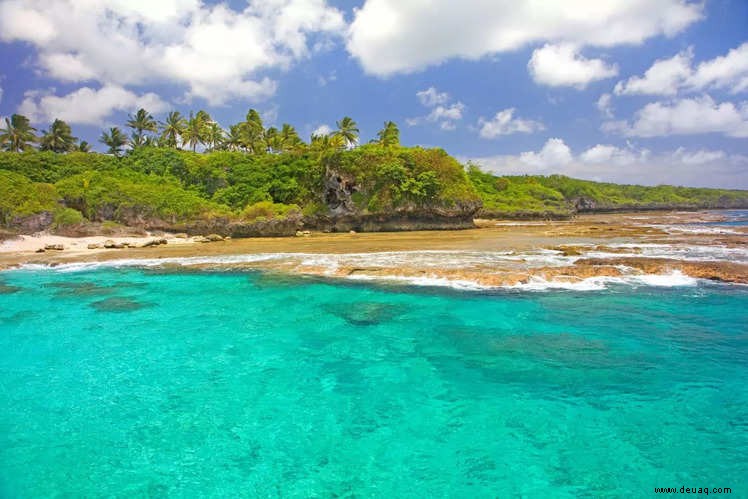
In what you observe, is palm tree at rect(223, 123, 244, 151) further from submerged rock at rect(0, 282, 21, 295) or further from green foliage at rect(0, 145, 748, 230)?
submerged rock at rect(0, 282, 21, 295)

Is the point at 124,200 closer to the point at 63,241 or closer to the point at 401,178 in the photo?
the point at 63,241

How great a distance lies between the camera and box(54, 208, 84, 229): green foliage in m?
40.7

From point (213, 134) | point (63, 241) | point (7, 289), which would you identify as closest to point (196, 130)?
point (213, 134)

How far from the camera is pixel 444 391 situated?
873 centimetres

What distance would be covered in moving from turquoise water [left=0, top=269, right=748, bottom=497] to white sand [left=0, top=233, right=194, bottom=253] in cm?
2467

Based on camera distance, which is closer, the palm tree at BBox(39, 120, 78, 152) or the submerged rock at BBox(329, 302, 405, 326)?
the submerged rock at BBox(329, 302, 405, 326)

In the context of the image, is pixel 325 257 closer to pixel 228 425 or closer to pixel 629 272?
pixel 629 272

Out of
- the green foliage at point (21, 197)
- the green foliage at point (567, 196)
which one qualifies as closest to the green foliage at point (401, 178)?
the green foliage at point (21, 197)

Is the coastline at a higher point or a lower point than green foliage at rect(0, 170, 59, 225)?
lower

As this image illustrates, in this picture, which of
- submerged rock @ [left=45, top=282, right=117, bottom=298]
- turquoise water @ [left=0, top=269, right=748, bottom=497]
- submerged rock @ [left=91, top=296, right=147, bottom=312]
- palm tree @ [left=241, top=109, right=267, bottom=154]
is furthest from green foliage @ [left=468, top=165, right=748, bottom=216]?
submerged rock @ [left=91, top=296, right=147, bottom=312]

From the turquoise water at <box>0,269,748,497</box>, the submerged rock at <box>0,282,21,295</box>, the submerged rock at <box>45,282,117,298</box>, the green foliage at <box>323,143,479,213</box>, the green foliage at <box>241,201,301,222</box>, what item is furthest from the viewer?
the green foliage at <box>323,143,479,213</box>

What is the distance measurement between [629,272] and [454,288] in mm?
8446

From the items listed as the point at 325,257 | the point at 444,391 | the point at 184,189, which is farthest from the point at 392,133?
the point at 444,391

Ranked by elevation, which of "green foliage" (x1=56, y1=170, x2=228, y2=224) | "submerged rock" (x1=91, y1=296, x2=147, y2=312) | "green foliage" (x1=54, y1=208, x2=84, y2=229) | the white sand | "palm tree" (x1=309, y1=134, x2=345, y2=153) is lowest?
"submerged rock" (x1=91, y1=296, x2=147, y2=312)
